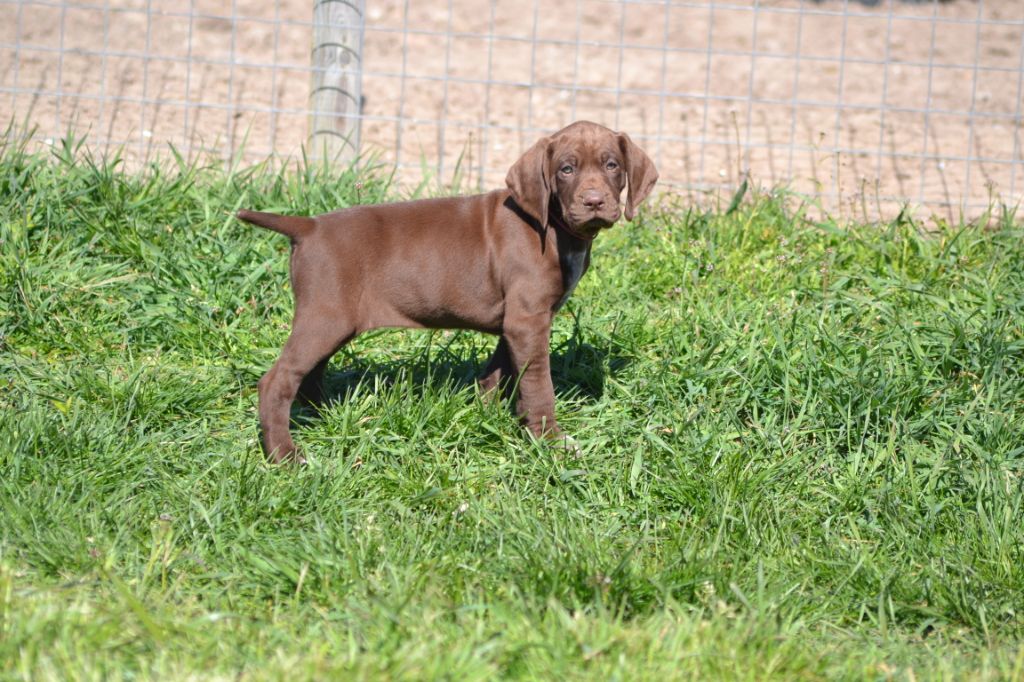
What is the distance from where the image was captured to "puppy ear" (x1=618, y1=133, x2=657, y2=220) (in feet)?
14.9

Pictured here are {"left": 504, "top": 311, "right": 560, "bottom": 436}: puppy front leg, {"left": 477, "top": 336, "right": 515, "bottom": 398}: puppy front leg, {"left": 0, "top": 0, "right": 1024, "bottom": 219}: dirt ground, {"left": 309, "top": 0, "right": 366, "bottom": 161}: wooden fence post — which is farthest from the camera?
{"left": 0, "top": 0, "right": 1024, "bottom": 219}: dirt ground

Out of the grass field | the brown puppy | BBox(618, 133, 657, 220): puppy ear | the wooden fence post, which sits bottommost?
the grass field

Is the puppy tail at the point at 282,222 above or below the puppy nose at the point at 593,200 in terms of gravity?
below

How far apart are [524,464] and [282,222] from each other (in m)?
1.29

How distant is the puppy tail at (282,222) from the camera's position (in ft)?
14.0

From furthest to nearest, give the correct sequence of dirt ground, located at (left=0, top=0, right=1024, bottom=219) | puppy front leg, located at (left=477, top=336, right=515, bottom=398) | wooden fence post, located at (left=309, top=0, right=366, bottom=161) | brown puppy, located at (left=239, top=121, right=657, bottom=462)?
dirt ground, located at (left=0, top=0, right=1024, bottom=219) → wooden fence post, located at (left=309, top=0, right=366, bottom=161) → puppy front leg, located at (left=477, top=336, right=515, bottom=398) → brown puppy, located at (left=239, top=121, right=657, bottom=462)

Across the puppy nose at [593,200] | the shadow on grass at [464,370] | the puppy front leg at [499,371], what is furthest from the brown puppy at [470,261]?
the shadow on grass at [464,370]

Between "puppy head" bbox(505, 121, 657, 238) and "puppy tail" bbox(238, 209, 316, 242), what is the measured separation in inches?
30.9

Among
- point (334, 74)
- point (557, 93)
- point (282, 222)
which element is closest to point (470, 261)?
point (282, 222)

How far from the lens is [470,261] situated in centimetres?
450

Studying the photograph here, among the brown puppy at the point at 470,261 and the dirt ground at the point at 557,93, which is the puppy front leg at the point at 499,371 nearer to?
the brown puppy at the point at 470,261

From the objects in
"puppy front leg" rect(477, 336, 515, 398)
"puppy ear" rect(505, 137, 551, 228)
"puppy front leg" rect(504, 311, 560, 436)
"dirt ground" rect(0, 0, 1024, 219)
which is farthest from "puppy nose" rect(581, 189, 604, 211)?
"dirt ground" rect(0, 0, 1024, 219)

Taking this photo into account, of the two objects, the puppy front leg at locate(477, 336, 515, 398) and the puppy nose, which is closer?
the puppy nose

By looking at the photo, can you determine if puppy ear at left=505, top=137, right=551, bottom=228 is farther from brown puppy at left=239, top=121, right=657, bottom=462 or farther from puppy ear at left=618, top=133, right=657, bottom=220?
puppy ear at left=618, top=133, right=657, bottom=220
